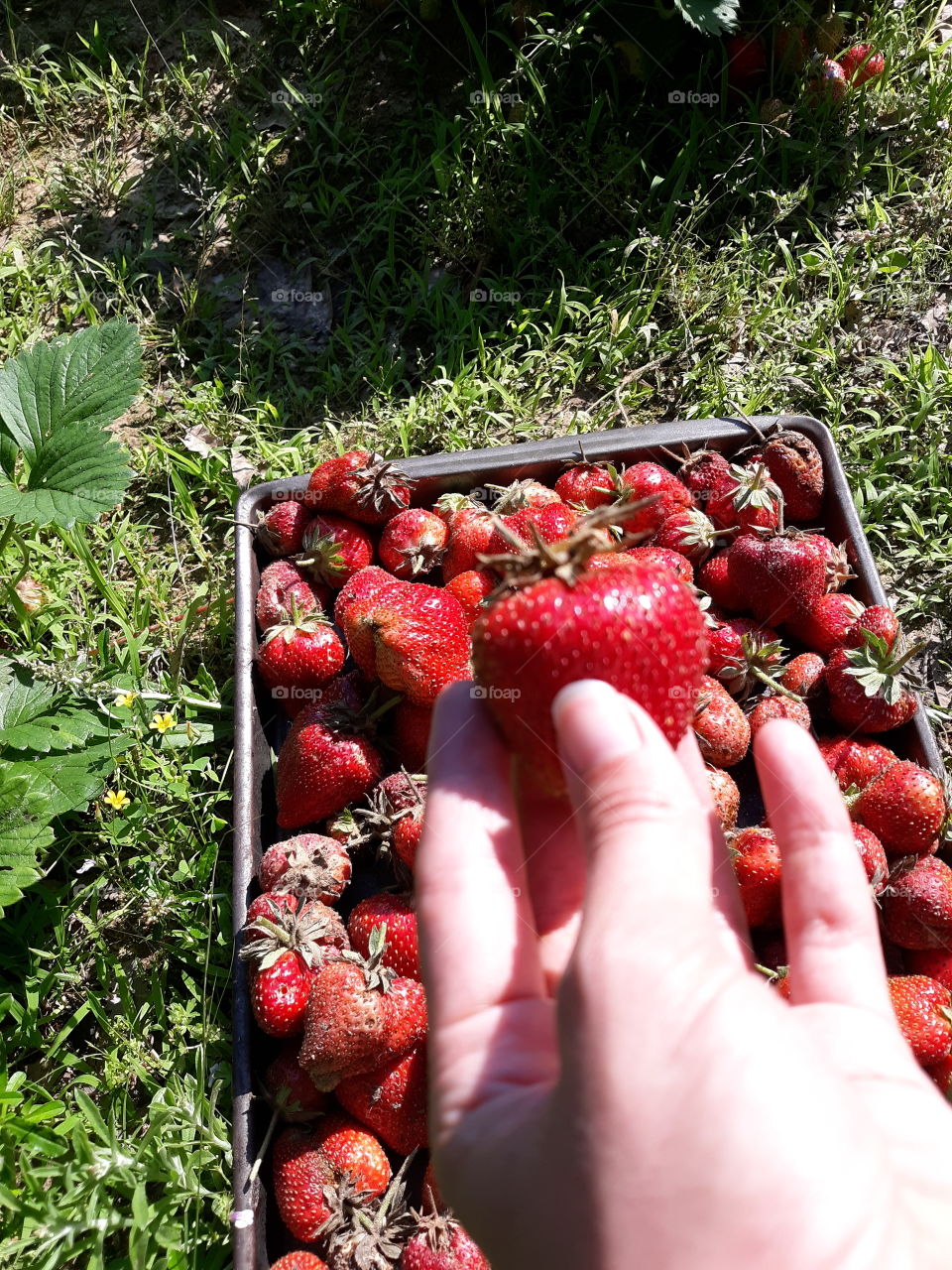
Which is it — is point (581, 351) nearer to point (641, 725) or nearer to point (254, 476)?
point (254, 476)

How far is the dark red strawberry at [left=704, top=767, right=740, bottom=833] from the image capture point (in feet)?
7.27

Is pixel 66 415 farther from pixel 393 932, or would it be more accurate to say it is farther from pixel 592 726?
pixel 592 726

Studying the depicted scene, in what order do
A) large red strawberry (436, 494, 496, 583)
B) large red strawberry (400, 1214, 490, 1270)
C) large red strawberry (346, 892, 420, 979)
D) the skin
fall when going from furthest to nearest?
large red strawberry (436, 494, 496, 583) < large red strawberry (346, 892, 420, 979) < large red strawberry (400, 1214, 490, 1270) < the skin

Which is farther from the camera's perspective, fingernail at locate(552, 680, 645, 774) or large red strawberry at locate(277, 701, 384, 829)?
large red strawberry at locate(277, 701, 384, 829)

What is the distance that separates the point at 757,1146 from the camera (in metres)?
1.01

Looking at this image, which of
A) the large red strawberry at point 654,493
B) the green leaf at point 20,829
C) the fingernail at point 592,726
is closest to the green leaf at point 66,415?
the green leaf at point 20,829

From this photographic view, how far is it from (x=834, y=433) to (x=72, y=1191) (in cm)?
327

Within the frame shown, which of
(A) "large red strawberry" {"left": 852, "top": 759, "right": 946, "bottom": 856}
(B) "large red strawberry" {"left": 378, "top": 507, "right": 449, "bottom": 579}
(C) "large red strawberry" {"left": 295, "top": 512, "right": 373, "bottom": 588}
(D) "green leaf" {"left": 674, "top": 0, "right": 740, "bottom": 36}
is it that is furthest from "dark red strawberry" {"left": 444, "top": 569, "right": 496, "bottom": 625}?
(D) "green leaf" {"left": 674, "top": 0, "right": 740, "bottom": 36}

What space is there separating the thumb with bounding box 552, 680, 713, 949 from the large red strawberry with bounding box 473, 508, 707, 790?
110 millimetres

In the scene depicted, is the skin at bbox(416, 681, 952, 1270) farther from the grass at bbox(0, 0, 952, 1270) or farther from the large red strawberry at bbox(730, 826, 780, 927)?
the grass at bbox(0, 0, 952, 1270)

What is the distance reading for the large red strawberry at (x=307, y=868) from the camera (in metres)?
2.13

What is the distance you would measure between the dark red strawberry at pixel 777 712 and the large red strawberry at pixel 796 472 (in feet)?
2.08

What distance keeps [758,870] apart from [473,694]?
92 cm

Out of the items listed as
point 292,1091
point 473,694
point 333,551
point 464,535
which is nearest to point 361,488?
point 333,551
